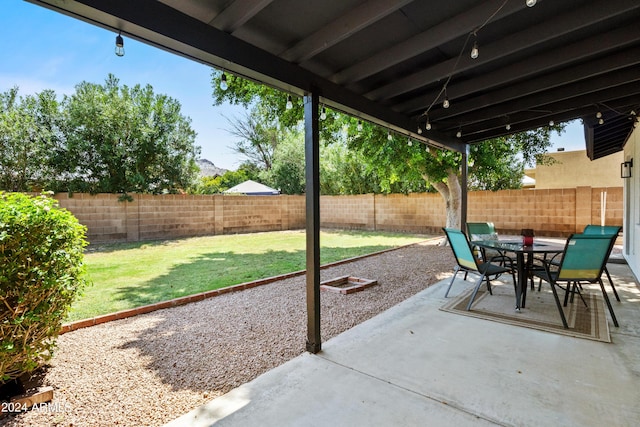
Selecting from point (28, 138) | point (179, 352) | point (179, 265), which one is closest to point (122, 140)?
point (28, 138)


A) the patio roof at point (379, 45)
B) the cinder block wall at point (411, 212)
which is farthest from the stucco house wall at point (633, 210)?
the cinder block wall at point (411, 212)

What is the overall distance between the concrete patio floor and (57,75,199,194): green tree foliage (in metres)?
9.90

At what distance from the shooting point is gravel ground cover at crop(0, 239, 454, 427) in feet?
6.50

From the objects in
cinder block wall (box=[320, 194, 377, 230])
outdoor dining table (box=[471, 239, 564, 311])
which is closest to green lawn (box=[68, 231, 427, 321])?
outdoor dining table (box=[471, 239, 564, 311])

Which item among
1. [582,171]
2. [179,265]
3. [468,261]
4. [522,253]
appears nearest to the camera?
[522,253]

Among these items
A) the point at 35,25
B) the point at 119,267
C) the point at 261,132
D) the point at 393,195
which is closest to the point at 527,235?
the point at 119,267

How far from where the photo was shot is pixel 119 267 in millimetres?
6156

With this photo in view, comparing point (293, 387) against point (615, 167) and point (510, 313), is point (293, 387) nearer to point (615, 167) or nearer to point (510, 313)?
point (510, 313)

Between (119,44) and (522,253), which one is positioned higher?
(119,44)

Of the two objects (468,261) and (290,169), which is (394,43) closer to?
(468,261)

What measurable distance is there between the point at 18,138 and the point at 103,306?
809cm

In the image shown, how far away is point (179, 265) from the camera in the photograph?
6445 millimetres

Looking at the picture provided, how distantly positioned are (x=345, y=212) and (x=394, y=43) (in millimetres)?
11916

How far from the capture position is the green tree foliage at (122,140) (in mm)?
9656
